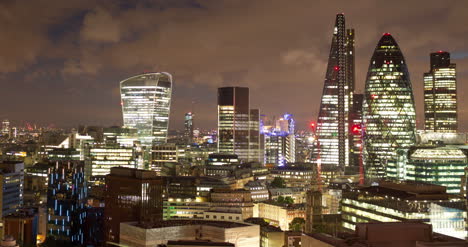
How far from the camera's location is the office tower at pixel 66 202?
354ft

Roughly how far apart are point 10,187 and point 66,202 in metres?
16.2

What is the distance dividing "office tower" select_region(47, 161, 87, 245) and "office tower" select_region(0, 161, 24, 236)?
27.6ft

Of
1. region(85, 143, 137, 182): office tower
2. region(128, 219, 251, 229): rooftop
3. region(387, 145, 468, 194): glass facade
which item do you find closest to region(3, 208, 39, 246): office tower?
region(128, 219, 251, 229): rooftop

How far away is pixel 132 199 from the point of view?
102 m

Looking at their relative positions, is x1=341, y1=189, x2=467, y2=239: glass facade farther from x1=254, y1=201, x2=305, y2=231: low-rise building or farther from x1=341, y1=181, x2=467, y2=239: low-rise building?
x1=254, y1=201, x2=305, y2=231: low-rise building

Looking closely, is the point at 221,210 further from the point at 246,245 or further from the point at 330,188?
the point at 330,188

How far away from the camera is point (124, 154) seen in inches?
6959

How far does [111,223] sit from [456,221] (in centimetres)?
5549

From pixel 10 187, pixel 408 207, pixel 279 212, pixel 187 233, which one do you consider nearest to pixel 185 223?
pixel 187 233

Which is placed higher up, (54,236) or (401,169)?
(401,169)

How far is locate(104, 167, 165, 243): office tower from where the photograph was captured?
10050 centimetres

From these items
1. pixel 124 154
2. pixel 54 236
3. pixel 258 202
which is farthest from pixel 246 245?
pixel 124 154

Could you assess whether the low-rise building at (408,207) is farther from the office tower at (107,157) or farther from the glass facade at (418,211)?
the office tower at (107,157)

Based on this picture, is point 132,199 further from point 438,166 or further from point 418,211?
point 438,166
